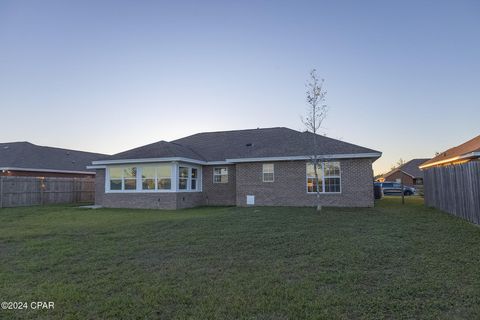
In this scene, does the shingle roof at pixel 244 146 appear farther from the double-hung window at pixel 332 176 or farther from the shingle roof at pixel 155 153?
the double-hung window at pixel 332 176

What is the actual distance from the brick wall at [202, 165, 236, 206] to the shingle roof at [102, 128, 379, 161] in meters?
0.95

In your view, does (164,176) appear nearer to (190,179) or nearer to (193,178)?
(190,179)

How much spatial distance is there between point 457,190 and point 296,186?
7408mm

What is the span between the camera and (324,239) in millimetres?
7594

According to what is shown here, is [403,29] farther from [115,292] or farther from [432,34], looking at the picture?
[115,292]

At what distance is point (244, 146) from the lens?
68.6ft

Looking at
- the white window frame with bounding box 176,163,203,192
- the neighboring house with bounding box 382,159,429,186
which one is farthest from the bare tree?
the neighboring house with bounding box 382,159,429,186

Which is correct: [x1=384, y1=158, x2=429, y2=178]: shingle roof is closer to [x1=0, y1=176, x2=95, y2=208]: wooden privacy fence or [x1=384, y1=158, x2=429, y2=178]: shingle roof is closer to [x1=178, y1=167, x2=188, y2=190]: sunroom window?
[x1=178, y1=167, x2=188, y2=190]: sunroom window

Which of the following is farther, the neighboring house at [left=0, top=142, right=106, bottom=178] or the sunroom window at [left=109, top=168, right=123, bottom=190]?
the neighboring house at [left=0, top=142, right=106, bottom=178]

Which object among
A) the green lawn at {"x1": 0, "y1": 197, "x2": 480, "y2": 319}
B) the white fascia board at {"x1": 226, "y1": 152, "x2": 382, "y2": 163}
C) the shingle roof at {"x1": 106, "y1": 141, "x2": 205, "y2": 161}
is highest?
the shingle roof at {"x1": 106, "y1": 141, "x2": 205, "y2": 161}

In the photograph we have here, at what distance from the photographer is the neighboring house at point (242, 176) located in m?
16.0

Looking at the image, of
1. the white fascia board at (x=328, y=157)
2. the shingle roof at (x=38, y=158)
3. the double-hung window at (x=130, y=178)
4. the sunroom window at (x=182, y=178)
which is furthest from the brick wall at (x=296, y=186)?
the shingle roof at (x=38, y=158)

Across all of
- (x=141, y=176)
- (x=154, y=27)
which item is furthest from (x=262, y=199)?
(x=154, y=27)

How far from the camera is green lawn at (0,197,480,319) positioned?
3627 millimetres
